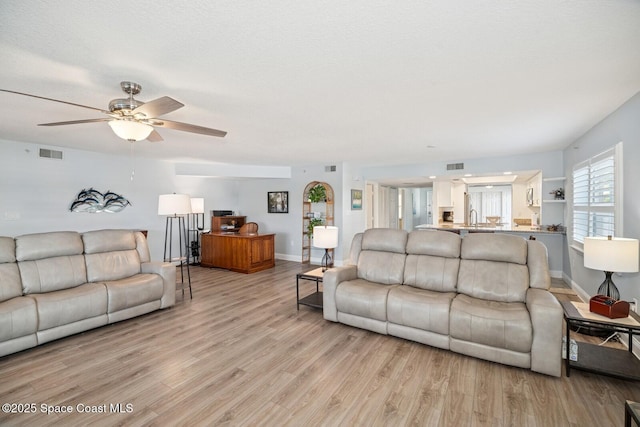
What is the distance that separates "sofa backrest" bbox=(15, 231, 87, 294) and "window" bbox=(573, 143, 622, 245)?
601 cm

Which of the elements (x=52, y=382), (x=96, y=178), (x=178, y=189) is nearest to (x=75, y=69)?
(x=52, y=382)

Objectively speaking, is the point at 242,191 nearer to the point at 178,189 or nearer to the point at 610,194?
the point at 178,189

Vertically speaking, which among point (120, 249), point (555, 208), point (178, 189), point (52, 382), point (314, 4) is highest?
point (314, 4)

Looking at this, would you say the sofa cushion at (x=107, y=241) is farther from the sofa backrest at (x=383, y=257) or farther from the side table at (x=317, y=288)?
the sofa backrest at (x=383, y=257)

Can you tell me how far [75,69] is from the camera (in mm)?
2199

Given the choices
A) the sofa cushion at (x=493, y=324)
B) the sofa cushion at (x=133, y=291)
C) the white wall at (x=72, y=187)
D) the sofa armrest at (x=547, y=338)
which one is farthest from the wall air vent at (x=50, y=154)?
the sofa armrest at (x=547, y=338)

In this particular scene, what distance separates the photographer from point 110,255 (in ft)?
12.9

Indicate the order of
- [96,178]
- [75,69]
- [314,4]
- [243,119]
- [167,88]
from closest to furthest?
[314,4] < [75,69] < [167,88] < [243,119] < [96,178]

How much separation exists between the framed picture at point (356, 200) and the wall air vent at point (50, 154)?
18.9 ft

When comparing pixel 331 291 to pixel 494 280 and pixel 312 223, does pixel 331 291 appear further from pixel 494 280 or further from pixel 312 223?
pixel 312 223

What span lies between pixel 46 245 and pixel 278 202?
4.96 metres

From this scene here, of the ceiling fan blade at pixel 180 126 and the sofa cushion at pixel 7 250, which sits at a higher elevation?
the ceiling fan blade at pixel 180 126

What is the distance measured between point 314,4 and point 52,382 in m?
3.34

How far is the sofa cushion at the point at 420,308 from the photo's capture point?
9.27ft
